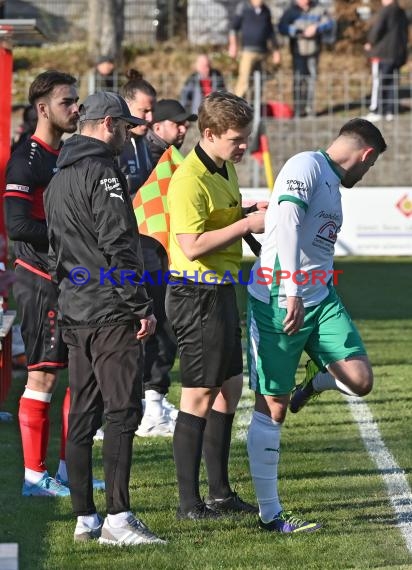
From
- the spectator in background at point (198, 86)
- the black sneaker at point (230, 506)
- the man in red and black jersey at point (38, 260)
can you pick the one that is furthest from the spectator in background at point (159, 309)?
the spectator in background at point (198, 86)

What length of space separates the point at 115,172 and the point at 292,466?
8.48 feet

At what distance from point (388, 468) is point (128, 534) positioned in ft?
7.03

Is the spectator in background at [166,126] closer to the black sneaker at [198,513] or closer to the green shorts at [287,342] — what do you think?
the green shorts at [287,342]

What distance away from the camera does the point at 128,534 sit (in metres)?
5.75

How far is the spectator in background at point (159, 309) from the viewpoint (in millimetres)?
8195

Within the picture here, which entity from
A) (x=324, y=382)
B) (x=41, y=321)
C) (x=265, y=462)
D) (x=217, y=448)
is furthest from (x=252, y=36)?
(x=265, y=462)

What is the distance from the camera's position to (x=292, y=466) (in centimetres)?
741

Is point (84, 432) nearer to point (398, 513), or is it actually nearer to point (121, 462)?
point (121, 462)

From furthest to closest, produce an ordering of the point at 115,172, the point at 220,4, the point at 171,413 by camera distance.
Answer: the point at 220,4 < the point at 171,413 < the point at 115,172

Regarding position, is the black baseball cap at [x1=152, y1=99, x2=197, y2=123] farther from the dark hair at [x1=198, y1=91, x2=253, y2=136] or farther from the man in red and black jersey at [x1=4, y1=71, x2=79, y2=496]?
the dark hair at [x1=198, y1=91, x2=253, y2=136]

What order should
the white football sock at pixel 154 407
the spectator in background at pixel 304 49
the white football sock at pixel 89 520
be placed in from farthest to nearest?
1. the spectator in background at pixel 304 49
2. the white football sock at pixel 154 407
3. the white football sock at pixel 89 520

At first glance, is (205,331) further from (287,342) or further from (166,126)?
(166,126)

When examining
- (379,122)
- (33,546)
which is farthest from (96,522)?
(379,122)

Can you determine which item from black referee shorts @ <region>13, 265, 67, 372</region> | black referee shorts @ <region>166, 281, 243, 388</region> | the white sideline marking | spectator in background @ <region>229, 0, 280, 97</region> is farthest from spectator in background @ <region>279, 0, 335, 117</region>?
black referee shorts @ <region>166, 281, 243, 388</region>
